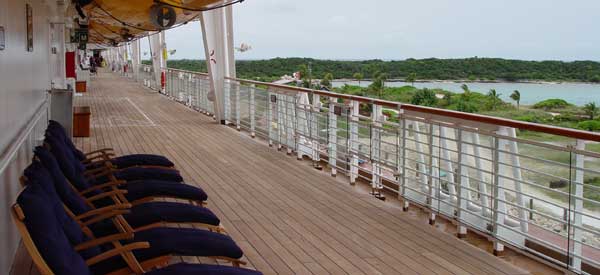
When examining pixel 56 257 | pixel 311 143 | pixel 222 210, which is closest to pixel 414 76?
pixel 311 143

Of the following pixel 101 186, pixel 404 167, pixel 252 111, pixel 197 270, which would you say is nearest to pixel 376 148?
pixel 404 167

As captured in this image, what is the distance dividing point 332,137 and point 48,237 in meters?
3.86

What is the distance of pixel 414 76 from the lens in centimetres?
1455

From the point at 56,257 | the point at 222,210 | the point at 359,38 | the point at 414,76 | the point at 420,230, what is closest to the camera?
the point at 56,257

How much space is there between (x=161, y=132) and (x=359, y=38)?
14.7 metres

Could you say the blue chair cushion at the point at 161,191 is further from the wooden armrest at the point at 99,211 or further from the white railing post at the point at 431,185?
the white railing post at the point at 431,185

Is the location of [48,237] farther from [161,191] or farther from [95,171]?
[95,171]

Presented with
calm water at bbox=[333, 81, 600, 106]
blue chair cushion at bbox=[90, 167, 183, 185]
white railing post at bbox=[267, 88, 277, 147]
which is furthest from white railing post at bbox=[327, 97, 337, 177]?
calm water at bbox=[333, 81, 600, 106]

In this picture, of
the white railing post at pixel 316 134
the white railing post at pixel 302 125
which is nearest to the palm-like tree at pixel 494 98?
the white railing post at pixel 302 125

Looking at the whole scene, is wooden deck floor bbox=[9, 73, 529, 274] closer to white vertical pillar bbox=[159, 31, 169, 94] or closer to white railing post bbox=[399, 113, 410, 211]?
white railing post bbox=[399, 113, 410, 211]

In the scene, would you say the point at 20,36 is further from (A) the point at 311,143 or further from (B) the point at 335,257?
(A) the point at 311,143

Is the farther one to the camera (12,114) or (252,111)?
(252,111)

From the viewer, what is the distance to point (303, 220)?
4004mm

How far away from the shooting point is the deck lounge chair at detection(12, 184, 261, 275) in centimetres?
171
